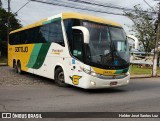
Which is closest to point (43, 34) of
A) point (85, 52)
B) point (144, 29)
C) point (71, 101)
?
point (85, 52)

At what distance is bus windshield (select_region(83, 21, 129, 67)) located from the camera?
11938 mm

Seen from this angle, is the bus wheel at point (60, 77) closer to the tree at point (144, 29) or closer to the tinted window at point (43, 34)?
the tinted window at point (43, 34)

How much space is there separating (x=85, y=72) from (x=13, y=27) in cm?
3526

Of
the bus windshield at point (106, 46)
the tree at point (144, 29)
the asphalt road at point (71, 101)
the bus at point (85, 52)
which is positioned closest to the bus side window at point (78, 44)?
the bus at point (85, 52)

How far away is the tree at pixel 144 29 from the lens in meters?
52.1

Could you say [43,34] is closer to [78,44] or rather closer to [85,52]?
[78,44]

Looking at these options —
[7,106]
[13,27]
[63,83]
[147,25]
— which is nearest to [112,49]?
[63,83]

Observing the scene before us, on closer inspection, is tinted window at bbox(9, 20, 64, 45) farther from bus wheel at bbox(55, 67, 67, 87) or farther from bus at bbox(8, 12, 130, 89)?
bus wheel at bbox(55, 67, 67, 87)

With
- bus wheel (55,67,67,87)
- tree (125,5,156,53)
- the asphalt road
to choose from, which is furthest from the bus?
tree (125,5,156,53)

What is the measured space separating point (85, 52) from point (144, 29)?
4327cm

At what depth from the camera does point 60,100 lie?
1030 centimetres

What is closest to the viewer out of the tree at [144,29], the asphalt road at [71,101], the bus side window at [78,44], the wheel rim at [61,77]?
the asphalt road at [71,101]

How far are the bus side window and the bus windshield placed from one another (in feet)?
1.22

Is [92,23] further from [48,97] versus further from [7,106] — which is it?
[7,106]
